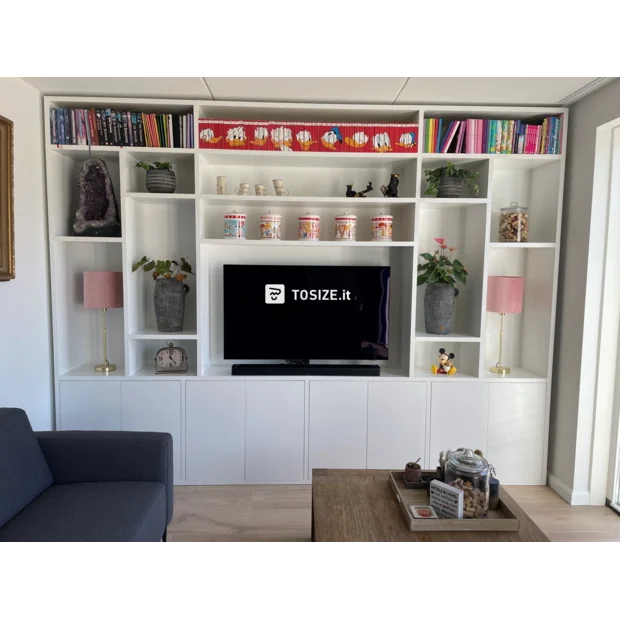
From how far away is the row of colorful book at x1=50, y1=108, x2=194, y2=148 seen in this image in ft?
8.94

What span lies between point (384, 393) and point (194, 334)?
1.25 meters

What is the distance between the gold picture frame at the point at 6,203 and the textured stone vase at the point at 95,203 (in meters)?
0.51

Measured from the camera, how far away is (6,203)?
2.27 m

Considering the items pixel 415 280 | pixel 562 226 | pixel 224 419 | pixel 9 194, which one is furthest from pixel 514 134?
pixel 9 194

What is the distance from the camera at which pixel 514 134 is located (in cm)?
283

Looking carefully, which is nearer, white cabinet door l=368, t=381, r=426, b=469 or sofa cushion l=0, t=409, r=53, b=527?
sofa cushion l=0, t=409, r=53, b=527

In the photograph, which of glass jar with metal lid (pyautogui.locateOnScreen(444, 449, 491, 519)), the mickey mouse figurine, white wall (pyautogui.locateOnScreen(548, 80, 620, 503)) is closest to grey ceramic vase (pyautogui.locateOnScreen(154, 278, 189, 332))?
the mickey mouse figurine

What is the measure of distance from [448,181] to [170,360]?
6.81 ft

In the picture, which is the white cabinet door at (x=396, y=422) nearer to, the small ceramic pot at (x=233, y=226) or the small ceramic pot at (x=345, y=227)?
the small ceramic pot at (x=345, y=227)

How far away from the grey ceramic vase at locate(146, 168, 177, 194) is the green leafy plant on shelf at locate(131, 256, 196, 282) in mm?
427

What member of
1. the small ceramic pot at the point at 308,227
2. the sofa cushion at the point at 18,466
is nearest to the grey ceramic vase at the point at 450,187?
the small ceramic pot at the point at 308,227

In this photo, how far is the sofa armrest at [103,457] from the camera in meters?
2.12

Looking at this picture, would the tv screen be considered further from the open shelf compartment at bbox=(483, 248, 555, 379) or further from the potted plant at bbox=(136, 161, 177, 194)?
the open shelf compartment at bbox=(483, 248, 555, 379)

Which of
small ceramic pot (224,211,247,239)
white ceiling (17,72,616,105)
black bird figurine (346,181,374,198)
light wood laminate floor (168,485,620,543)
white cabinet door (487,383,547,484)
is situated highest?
white ceiling (17,72,616,105)
